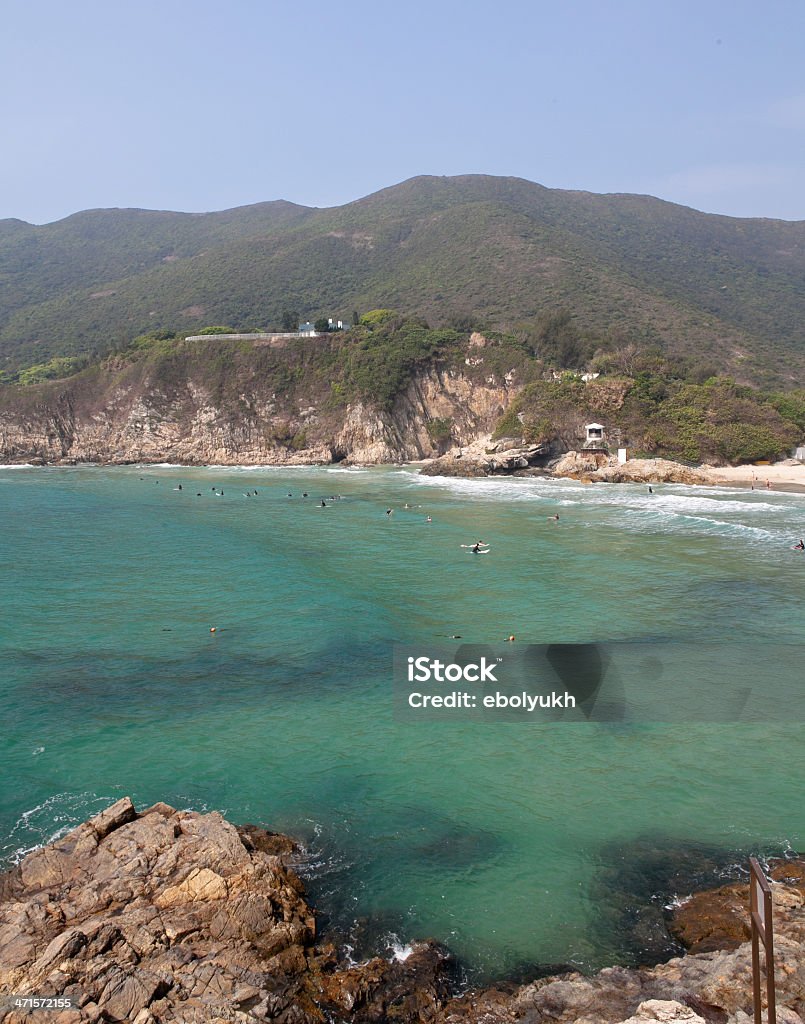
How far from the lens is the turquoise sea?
10406 mm

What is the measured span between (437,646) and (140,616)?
31.2 ft

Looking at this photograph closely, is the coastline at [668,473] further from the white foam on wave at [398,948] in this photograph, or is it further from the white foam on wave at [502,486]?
the white foam on wave at [398,948]

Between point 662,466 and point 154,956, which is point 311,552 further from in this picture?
point 662,466

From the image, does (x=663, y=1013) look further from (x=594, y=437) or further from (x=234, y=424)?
(x=234, y=424)

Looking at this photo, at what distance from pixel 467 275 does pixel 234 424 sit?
5036 cm

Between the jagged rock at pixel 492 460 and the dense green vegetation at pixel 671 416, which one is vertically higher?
the dense green vegetation at pixel 671 416

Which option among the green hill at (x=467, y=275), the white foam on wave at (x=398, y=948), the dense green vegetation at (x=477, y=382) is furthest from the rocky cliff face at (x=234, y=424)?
the white foam on wave at (x=398, y=948)

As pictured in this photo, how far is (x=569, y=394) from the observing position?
217ft

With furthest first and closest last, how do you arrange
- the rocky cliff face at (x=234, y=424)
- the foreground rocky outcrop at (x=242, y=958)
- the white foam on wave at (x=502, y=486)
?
the rocky cliff face at (x=234, y=424), the white foam on wave at (x=502, y=486), the foreground rocky outcrop at (x=242, y=958)

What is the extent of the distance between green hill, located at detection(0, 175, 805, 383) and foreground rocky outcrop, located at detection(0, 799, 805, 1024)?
252ft

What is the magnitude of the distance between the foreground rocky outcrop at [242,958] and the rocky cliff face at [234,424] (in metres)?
69.2

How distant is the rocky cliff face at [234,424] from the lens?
78.8 m

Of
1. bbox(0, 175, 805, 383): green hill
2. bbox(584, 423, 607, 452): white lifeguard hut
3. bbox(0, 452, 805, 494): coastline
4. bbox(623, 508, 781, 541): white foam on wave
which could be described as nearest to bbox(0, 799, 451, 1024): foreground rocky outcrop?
bbox(623, 508, 781, 541): white foam on wave

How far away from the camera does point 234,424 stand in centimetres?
8331
